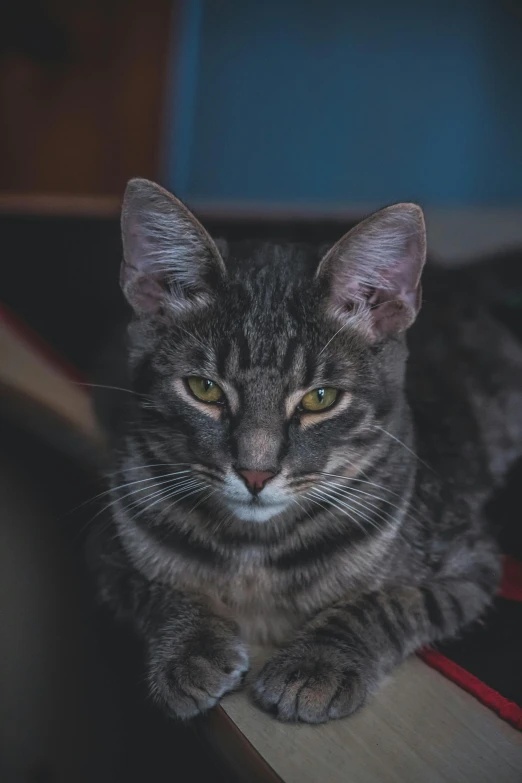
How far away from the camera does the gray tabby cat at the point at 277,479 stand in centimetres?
99

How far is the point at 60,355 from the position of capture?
156cm


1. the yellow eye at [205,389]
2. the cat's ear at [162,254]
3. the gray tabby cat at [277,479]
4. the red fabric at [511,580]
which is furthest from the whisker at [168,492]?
the red fabric at [511,580]

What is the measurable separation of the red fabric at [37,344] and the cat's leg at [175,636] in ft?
1.12

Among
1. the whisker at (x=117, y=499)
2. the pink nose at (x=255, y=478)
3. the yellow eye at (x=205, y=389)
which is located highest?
the yellow eye at (x=205, y=389)

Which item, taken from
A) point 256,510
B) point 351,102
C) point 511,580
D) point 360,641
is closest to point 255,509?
point 256,510

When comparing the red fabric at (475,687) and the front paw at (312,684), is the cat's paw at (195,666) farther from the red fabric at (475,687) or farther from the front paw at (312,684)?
the red fabric at (475,687)

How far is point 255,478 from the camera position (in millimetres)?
955

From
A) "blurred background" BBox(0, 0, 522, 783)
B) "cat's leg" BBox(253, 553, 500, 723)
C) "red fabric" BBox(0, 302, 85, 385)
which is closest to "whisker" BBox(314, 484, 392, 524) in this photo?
"cat's leg" BBox(253, 553, 500, 723)

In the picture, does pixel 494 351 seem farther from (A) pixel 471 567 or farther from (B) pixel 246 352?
(B) pixel 246 352

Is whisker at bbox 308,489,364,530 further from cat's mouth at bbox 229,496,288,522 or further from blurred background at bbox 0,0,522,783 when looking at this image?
blurred background at bbox 0,0,522,783

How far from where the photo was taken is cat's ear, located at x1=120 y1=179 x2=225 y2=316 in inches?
40.5

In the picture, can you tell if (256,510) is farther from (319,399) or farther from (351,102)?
(351,102)

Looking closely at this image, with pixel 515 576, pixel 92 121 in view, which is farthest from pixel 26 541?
pixel 92 121

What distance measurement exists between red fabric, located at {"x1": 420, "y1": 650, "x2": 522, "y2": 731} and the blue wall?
161 cm
